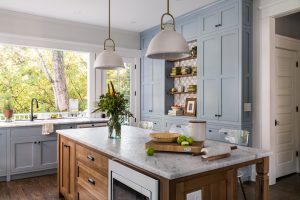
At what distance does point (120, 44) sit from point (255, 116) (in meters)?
3.29

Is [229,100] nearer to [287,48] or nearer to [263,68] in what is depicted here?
[263,68]

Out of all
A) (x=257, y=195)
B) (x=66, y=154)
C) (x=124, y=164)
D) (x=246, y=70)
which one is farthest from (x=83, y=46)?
(x=257, y=195)

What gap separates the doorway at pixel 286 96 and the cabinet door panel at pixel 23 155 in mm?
3949

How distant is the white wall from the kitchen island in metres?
1.98

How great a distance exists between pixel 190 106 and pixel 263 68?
1.52m

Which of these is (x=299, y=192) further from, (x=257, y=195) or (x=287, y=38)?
(x=287, y=38)

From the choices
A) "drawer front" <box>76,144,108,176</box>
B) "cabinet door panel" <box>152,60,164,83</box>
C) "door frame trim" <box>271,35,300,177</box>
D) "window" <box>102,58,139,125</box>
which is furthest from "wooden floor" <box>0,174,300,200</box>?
"cabinet door panel" <box>152,60,164,83</box>

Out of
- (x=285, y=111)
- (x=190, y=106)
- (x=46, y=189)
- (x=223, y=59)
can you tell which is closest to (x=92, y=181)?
(x=46, y=189)

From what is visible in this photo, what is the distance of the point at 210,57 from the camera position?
4.25 meters

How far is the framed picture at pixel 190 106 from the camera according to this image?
189 inches

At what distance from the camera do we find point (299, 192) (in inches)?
144

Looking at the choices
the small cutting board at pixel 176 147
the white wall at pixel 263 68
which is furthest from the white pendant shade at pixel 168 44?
the white wall at pixel 263 68

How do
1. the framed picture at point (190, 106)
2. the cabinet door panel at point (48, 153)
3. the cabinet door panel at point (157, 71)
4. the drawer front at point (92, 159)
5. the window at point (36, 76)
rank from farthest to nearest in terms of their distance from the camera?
the window at point (36, 76) → the cabinet door panel at point (157, 71) → the framed picture at point (190, 106) → the cabinet door panel at point (48, 153) → the drawer front at point (92, 159)

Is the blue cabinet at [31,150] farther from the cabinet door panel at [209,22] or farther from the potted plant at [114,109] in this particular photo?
the cabinet door panel at [209,22]
